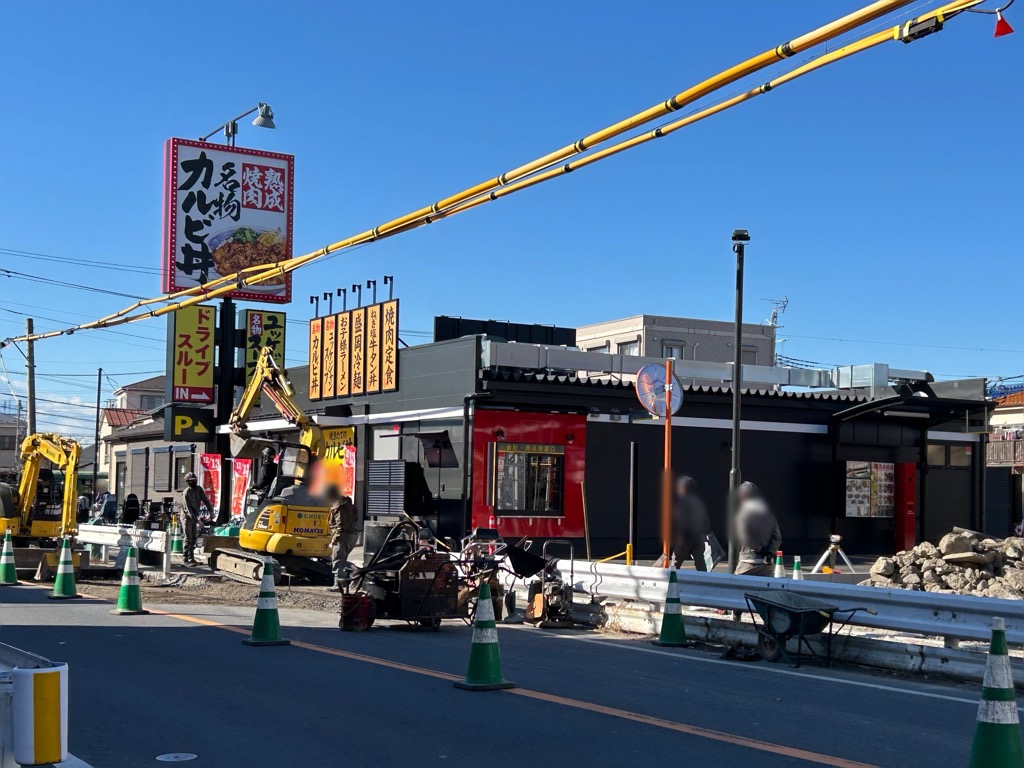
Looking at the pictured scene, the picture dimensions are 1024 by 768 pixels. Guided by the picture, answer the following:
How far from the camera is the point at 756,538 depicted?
16.1 m

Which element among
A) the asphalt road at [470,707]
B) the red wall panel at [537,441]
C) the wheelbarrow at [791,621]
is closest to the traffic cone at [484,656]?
the asphalt road at [470,707]

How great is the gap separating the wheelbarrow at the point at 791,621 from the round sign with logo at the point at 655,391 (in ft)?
21.8

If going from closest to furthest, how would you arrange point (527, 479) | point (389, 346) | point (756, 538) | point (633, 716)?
point (633, 716) → point (756, 538) → point (527, 479) → point (389, 346)

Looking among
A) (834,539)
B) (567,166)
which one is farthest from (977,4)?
(834,539)

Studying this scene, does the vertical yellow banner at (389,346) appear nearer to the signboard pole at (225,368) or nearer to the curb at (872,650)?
the signboard pole at (225,368)

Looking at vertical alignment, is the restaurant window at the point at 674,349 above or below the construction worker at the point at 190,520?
above

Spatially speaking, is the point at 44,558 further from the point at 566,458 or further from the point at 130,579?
the point at 566,458

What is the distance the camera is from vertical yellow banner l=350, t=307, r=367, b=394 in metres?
31.5

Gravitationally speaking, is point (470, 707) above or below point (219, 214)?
below

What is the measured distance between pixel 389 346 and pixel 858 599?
65.2 ft

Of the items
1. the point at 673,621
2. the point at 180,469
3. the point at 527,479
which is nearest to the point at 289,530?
the point at 527,479

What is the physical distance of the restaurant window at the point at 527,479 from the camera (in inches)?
1105

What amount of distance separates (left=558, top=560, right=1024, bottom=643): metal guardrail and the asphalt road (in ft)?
2.36

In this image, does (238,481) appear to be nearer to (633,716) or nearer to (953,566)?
(953,566)
